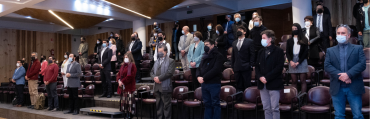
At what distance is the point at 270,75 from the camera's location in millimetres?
3518

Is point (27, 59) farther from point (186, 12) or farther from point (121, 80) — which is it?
point (121, 80)

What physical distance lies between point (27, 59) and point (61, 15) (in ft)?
13.7

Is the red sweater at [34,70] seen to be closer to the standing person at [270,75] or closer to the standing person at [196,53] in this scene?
the standing person at [196,53]

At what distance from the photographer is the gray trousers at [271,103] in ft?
11.4

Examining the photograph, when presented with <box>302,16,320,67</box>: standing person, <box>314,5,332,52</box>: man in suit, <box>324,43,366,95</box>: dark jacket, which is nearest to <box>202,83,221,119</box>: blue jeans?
<box>324,43,366,95</box>: dark jacket

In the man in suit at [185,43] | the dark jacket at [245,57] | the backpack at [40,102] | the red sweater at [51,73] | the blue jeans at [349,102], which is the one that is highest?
the man in suit at [185,43]

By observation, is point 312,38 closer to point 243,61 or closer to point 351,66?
point 243,61

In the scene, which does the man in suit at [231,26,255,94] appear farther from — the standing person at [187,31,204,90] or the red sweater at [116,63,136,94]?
the red sweater at [116,63,136,94]

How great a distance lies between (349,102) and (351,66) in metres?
0.38

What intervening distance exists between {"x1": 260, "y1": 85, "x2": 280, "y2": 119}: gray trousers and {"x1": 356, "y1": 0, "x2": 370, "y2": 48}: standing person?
9.10 ft

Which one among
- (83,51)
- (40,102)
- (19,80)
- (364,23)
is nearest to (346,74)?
(364,23)

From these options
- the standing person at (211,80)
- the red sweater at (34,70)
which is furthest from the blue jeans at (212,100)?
the red sweater at (34,70)

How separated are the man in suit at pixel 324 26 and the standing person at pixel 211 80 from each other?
2381 mm

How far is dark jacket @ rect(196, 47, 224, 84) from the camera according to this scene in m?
4.16
